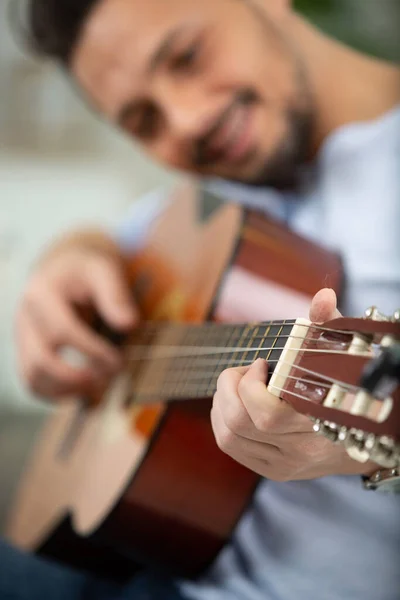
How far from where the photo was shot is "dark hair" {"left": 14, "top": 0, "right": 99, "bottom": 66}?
2.30 ft

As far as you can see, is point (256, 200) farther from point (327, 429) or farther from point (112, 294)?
point (327, 429)

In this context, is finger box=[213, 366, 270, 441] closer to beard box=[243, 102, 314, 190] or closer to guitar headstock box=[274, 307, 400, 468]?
guitar headstock box=[274, 307, 400, 468]

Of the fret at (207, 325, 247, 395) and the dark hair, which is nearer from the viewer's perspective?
the fret at (207, 325, 247, 395)

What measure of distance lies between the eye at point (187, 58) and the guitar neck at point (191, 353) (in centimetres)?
28

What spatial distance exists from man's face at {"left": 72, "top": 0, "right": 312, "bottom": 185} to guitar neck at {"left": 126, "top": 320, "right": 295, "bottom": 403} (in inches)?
8.7

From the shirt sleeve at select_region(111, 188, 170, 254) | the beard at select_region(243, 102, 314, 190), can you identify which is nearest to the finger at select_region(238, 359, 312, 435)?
the beard at select_region(243, 102, 314, 190)

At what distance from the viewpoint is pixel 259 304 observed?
1.50 feet

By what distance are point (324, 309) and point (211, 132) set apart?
47 cm

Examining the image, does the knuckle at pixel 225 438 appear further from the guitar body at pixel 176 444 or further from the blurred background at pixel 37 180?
the blurred background at pixel 37 180

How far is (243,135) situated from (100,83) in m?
0.20

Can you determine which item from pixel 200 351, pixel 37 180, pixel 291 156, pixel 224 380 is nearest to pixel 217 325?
pixel 200 351

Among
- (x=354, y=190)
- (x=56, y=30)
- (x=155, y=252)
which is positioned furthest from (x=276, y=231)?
(x=56, y=30)

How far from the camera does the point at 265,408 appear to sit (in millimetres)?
278

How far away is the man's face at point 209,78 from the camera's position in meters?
0.64
